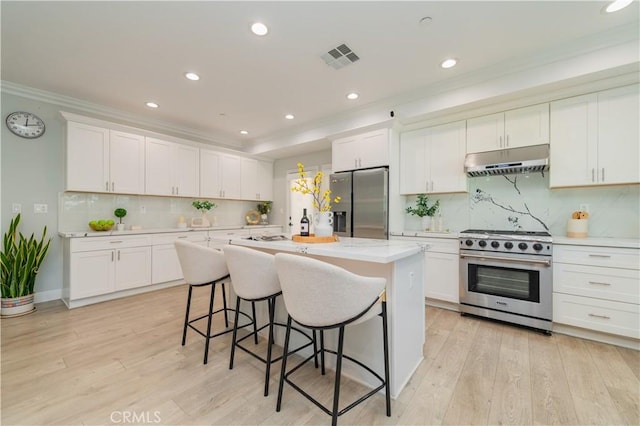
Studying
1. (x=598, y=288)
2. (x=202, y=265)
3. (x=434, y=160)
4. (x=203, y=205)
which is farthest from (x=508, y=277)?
(x=203, y=205)

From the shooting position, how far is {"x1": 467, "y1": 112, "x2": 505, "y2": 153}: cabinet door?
3.17 m

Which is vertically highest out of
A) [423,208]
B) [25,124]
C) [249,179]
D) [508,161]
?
[25,124]

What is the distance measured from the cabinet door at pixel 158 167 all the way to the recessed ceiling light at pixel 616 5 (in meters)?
5.31

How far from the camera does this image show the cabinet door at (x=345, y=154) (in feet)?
13.1

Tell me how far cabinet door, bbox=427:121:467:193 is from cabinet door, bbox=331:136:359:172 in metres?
1.06

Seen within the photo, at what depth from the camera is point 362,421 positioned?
1.50 metres

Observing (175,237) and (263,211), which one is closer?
(175,237)

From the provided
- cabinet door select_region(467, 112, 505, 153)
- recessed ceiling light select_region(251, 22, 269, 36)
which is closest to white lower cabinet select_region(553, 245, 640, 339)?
cabinet door select_region(467, 112, 505, 153)

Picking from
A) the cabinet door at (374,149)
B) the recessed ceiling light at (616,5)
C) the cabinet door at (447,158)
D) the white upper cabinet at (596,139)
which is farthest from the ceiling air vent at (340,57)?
the white upper cabinet at (596,139)

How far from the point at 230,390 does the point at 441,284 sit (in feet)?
8.52

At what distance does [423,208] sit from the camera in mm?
3852

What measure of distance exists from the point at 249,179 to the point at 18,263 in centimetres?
350

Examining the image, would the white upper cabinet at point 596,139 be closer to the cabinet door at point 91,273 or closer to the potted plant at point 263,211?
the potted plant at point 263,211

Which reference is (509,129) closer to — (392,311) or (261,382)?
(392,311)
